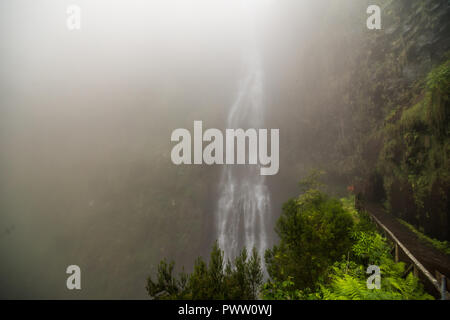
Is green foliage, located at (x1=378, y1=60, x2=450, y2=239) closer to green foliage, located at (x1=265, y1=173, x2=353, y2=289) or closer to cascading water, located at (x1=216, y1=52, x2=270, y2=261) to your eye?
green foliage, located at (x1=265, y1=173, x2=353, y2=289)

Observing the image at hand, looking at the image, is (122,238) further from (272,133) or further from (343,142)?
(343,142)

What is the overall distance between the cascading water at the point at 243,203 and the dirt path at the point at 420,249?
52.7ft

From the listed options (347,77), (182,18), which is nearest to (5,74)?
(182,18)

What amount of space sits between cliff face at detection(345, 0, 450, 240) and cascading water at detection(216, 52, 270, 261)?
13144mm

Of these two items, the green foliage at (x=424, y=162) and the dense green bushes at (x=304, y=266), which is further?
the green foliage at (x=424, y=162)

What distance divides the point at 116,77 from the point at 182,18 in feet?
89.5

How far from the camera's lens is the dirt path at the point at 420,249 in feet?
19.4

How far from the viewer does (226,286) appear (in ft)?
19.4

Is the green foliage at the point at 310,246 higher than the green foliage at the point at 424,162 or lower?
lower

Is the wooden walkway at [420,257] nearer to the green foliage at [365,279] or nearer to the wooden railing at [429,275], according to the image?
the wooden railing at [429,275]

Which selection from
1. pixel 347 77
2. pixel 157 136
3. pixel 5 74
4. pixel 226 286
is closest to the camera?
pixel 226 286

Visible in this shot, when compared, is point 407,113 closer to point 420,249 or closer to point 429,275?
point 420,249

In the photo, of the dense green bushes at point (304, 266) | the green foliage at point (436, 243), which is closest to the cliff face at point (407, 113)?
the green foliage at point (436, 243)

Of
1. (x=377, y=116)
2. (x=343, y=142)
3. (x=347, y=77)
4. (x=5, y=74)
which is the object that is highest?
(x=5, y=74)
